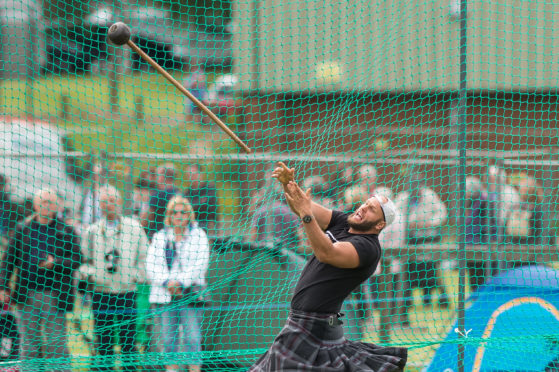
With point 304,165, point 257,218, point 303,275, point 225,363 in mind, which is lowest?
point 225,363

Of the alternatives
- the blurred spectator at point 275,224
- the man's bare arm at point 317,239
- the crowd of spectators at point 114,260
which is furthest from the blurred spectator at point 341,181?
the man's bare arm at point 317,239

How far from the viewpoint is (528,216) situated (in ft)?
19.7

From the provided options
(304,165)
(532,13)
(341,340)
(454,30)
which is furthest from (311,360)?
(532,13)

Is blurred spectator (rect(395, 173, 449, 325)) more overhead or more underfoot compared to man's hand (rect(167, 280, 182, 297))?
more overhead

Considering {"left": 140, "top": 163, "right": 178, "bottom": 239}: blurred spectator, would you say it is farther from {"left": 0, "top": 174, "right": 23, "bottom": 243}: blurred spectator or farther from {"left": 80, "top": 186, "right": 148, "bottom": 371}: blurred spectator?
{"left": 0, "top": 174, "right": 23, "bottom": 243}: blurred spectator

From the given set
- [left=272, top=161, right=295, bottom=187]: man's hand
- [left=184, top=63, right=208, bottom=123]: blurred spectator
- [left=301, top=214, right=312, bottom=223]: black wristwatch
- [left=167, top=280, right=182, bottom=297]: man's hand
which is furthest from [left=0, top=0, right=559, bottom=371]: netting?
[left=301, top=214, right=312, bottom=223]: black wristwatch

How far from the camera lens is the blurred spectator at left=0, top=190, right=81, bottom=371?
517 centimetres

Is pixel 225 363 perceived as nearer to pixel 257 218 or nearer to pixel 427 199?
pixel 257 218

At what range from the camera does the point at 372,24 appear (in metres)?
6.07

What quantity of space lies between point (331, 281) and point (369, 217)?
40 centimetres

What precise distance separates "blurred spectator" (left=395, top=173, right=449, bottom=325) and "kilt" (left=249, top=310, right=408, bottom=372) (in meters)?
1.74

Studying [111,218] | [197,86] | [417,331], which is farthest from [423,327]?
[197,86]

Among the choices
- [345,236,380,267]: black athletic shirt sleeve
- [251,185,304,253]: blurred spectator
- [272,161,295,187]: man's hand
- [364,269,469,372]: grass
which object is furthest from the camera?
[364,269,469,372]: grass

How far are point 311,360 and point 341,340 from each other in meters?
0.24
